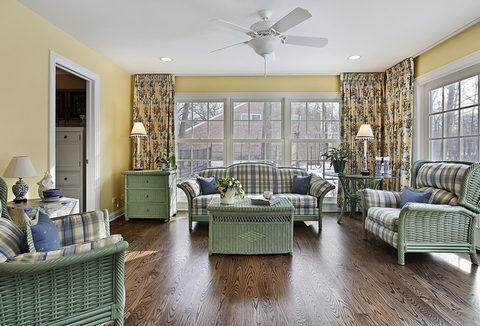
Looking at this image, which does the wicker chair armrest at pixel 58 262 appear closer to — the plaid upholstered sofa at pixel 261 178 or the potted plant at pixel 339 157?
the plaid upholstered sofa at pixel 261 178

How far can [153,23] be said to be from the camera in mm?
3172

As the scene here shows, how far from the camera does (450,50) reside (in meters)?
3.62

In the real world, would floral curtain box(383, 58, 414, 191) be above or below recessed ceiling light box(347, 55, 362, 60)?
below

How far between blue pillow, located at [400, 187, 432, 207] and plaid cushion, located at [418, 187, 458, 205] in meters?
0.05

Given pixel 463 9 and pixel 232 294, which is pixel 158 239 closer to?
pixel 232 294

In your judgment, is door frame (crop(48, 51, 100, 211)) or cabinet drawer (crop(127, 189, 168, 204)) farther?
cabinet drawer (crop(127, 189, 168, 204))

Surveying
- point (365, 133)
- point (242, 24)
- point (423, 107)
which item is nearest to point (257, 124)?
point (365, 133)

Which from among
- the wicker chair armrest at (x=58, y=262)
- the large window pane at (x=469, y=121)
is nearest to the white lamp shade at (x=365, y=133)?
the large window pane at (x=469, y=121)

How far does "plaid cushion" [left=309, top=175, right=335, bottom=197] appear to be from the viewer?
4.06 meters

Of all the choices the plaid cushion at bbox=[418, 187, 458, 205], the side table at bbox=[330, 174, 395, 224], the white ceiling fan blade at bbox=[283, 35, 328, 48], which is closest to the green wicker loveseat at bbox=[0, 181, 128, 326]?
the white ceiling fan blade at bbox=[283, 35, 328, 48]

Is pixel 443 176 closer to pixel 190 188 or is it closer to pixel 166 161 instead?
pixel 190 188

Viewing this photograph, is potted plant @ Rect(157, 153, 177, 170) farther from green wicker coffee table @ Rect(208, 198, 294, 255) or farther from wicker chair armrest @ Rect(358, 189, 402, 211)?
wicker chair armrest @ Rect(358, 189, 402, 211)

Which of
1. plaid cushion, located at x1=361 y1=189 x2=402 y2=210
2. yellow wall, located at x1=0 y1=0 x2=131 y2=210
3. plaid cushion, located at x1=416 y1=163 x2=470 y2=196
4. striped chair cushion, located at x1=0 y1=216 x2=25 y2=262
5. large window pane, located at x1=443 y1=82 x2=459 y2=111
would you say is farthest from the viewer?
large window pane, located at x1=443 y1=82 x2=459 y2=111

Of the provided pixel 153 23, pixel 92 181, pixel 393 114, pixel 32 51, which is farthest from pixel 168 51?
pixel 393 114
